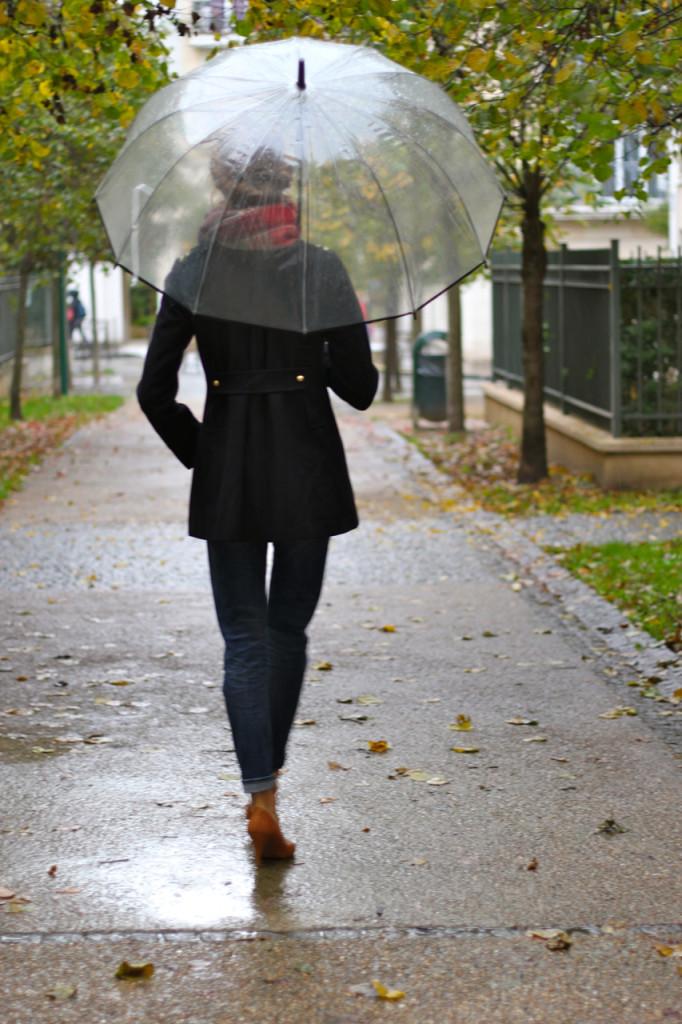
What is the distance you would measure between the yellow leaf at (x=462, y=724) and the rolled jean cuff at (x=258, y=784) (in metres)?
1.68

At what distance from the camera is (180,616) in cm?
828

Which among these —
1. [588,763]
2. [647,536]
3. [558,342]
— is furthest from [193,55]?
[588,763]

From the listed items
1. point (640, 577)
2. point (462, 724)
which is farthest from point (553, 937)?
point (640, 577)

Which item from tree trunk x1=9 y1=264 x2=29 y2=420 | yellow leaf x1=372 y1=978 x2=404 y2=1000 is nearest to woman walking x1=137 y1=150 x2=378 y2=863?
yellow leaf x1=372 y1=978 x2=404 y2=1000

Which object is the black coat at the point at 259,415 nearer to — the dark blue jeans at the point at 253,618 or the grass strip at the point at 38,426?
the dark blue jeans at the point at 253,618

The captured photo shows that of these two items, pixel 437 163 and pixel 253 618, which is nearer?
pixel 253 618

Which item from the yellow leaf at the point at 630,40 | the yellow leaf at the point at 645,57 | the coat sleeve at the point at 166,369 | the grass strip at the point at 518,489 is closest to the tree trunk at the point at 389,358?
the grass strip at the point at 518,489

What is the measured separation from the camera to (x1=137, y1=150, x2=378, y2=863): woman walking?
424 centimetres

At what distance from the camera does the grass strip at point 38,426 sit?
15.7m

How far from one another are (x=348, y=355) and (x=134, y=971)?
169 centimetres

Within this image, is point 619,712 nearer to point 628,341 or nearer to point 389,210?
point 389,210

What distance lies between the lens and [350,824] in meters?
4.78

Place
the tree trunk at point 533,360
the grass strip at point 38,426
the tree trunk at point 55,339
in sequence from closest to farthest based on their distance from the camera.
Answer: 1. the tree trunk at point 533,360
2. the grass strip at point 38,426
3. the tree trunk at point 55,339

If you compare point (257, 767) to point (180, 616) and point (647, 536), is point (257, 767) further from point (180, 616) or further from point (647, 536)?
point (647, 536)
